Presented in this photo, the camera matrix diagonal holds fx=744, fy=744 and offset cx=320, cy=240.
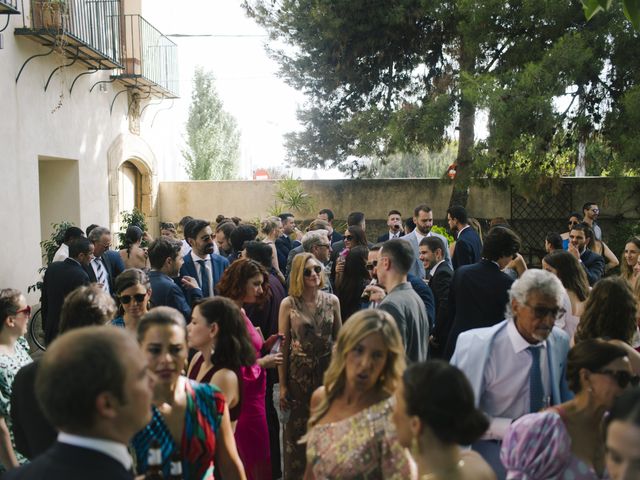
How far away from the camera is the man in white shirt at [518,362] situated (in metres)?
3.79

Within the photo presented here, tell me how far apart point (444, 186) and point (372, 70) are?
11.1 feet

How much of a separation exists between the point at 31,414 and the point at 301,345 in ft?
8.66

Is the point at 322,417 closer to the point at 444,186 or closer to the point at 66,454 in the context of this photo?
the point at 66,454

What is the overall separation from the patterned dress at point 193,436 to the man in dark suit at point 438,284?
326 centimetres

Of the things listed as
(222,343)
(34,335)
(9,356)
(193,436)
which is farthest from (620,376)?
(34,335)

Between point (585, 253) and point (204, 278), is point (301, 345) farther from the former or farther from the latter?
point (585, 253)

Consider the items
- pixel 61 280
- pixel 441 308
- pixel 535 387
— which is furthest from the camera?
pixel 61 280

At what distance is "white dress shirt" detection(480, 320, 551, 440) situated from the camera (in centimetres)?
382

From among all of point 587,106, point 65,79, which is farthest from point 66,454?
point 587,106

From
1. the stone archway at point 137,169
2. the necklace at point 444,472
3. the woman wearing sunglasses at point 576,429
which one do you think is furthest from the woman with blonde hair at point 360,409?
the stone archway at point 137,169

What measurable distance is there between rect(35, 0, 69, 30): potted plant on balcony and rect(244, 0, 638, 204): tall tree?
687 centimetres

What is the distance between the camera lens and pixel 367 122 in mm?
17344

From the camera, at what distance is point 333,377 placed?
328 centimetres

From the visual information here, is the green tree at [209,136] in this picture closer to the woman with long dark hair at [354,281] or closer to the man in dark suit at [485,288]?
the woman with long dark hair at [354,281]
